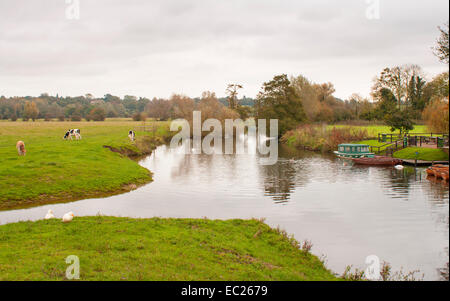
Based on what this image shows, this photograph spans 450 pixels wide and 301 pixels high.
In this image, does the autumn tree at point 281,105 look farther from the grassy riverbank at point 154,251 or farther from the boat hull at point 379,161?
the grassy riverbank at point 154,251

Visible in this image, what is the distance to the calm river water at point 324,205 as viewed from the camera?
13.5 meters

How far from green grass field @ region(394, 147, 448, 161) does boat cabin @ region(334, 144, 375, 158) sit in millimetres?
3189

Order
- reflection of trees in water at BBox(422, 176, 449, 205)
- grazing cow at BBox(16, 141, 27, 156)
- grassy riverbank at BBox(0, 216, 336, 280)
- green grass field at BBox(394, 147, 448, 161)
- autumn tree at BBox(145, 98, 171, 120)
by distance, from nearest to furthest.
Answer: grassy riverbank at BBox(0, 216, 336, 280), reflection of trees in water at BBox(422, 176, 449, 205), grazing cow at BBox(16, 141, 27, 156), green grass field at BBox(394, 147, 448, 161), autumn tree at BBox(145, 98, 171, 120)

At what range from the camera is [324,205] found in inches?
838

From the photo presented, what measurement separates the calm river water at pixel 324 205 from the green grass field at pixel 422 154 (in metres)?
4.17

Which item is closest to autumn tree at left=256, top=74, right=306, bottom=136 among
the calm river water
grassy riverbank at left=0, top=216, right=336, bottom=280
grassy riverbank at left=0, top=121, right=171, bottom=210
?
the calm river water

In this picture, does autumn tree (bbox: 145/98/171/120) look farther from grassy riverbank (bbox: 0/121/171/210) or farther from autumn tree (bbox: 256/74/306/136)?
grassy riverbank (bbox: 0/121/171/210)

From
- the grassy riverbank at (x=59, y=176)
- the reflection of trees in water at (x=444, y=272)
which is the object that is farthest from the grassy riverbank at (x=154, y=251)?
the grassy riverbank at (x=59, y=176)

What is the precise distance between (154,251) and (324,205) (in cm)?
1313

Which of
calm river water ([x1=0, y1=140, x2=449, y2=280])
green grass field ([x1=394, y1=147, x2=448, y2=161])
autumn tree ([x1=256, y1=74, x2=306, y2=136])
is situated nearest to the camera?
calm river water ([x1=0, y1=140, x2=449, y2=280])

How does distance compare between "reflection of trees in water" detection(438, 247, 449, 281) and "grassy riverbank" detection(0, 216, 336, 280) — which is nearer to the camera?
"grassy riverbank" detection(0, 216, 336, 280)

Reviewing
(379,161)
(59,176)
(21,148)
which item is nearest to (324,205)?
(59,176)

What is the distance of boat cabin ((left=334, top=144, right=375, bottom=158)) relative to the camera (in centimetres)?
4338
